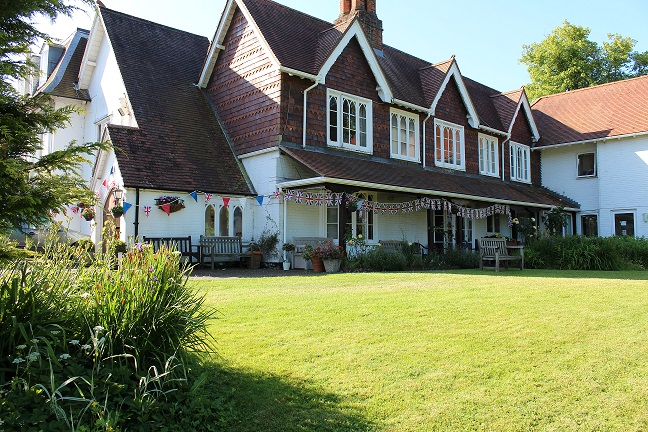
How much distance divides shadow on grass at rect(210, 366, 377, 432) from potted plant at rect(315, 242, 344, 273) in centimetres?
1016

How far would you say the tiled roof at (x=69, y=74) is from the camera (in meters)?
21.8

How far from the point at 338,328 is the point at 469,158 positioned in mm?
19738

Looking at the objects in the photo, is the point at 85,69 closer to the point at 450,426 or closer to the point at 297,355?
the point at 297,355

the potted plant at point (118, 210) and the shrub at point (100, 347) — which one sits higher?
the potted plant at point (118, 210)

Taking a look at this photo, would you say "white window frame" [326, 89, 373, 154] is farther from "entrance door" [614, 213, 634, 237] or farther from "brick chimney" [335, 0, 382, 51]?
"entrance door" [614, 213, 634, 237]

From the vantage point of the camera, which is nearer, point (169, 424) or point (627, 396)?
point (169, 424)

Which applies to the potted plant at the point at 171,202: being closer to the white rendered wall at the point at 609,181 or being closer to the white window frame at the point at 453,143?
the white window frame at the point at 453,143

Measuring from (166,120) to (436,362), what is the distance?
1548 centimetres

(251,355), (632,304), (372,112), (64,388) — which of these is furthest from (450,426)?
(372,112)

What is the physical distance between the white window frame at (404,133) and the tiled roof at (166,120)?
6.36 m

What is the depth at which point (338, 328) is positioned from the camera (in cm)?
630

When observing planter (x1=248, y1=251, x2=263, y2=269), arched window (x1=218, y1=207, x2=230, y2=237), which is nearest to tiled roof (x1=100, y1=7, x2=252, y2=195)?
arched window (x1=218, y1=207, x2=230, y2=237)

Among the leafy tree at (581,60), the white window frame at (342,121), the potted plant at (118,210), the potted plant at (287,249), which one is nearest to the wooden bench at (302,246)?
the potted plant at (287,249)

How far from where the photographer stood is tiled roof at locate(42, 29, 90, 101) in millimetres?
21812
